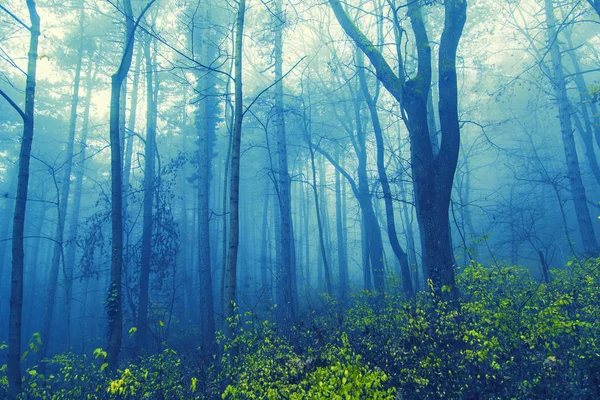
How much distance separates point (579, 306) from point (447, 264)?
6.43ft

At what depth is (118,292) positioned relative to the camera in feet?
20.1

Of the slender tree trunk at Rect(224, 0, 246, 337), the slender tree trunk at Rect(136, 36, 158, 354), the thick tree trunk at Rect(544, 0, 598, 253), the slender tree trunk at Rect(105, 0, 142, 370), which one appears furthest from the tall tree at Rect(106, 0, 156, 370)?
the thick tree trunk at Rect(544, 0, 598, 253)

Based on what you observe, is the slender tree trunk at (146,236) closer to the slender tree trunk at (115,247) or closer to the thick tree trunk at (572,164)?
the slender tree trunk at (115,247)

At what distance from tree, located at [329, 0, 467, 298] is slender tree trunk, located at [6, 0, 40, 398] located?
18.8 ft

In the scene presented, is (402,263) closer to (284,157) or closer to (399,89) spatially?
(284,157)

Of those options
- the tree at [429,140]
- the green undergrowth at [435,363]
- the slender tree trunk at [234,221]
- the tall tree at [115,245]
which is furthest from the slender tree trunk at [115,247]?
the tree at [429,140]

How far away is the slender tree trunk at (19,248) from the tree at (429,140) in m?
5.74

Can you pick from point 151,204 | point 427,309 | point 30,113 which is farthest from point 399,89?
point 151,204

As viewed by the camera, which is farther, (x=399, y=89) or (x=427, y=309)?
(x=399, y=89)

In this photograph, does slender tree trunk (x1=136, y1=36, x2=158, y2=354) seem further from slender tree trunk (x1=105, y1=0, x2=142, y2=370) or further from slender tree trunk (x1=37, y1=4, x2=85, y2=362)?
slender tree trunk (x1=105, y1=0, x2=142, y2=370)

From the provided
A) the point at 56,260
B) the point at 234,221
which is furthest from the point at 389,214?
the point at 56,260

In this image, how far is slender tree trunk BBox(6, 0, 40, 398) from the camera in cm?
497

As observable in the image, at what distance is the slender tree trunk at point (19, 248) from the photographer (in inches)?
196

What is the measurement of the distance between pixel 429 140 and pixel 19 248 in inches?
271
